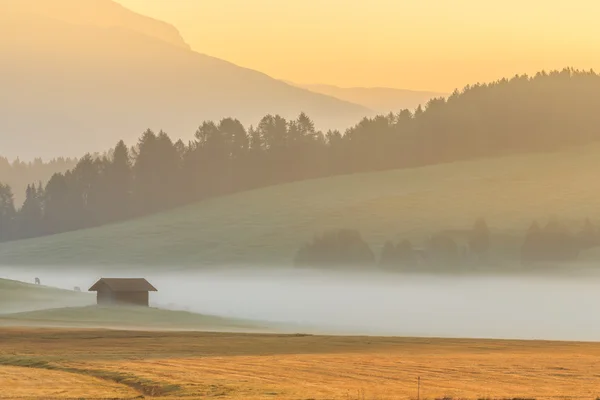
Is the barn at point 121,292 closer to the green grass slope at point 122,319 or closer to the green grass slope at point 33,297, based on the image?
the green grass slope at point 122,319

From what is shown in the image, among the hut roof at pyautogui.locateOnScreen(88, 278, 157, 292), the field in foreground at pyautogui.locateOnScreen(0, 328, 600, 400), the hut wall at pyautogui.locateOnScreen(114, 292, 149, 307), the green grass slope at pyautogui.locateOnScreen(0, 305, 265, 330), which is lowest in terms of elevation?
the field in foreground at pyautogui.locateOnScreen(0, 328, 600, 400)

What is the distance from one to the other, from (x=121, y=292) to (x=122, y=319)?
12409 mm

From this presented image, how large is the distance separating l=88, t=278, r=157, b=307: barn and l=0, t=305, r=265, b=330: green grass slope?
467 cm

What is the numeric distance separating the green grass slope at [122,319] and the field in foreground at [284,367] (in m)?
20.0

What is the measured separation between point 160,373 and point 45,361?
12.3 m

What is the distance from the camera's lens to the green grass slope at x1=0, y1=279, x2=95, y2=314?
529 ft

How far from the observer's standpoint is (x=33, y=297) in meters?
168

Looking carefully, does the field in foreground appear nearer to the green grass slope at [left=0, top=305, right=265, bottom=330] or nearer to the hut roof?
the green grass slope at [left=0, top=305, right=265, bottom=330]

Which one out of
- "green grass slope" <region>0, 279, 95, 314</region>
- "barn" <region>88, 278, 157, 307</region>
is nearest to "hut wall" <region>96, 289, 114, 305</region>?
"barn" <region>88, 278, 157, 307</region>

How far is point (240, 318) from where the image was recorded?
521 ft

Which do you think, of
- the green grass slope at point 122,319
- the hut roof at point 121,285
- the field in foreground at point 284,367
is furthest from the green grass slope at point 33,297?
the field in foreground at point 284,367

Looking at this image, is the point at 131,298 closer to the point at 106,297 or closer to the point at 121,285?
the point at 121,285

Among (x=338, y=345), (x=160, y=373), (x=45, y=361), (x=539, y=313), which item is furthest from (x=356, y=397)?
(x=539, y=313)

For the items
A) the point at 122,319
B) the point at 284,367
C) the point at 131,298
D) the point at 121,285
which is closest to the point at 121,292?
the point at 121,285
